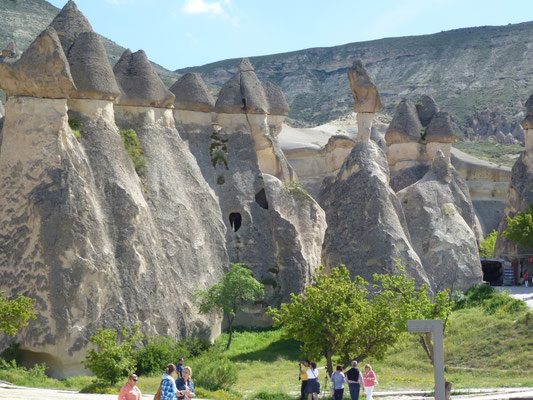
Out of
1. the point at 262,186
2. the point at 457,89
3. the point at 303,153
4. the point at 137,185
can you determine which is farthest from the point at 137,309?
the point at 457,89

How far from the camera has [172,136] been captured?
1505 inches

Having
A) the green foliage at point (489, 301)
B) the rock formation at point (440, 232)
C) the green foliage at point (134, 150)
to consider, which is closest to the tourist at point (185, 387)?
the green foliage at point (134, 150)

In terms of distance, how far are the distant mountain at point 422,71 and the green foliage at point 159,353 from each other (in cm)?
9642

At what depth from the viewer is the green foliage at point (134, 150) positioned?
35344 millimetres

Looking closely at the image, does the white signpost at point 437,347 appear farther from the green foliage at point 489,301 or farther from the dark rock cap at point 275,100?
the dark rock cap at point 275,100

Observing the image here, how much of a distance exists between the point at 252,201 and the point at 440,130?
13.2 m

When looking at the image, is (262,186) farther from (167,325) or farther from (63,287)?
(63,287)

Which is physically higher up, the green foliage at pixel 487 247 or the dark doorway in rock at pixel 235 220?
the dark doorway in rock at pixel 235 220

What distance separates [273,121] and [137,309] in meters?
18.4

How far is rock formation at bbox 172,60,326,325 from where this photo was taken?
131 ft

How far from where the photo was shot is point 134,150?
117ft

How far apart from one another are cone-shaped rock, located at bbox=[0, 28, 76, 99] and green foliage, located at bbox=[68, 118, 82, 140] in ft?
5.23

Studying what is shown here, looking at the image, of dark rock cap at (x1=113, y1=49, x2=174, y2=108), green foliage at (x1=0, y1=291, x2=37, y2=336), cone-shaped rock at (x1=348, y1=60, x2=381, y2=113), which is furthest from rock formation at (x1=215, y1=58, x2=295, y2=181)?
green foliage at (x1=0, y1=291, x2=37, y2=336)

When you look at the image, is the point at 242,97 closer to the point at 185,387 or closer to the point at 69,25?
the point at 69,25
